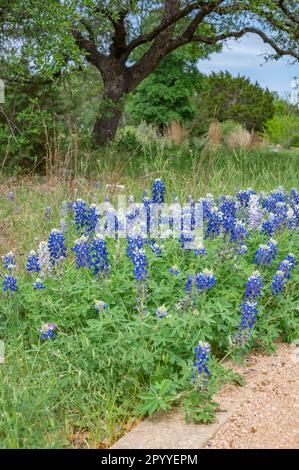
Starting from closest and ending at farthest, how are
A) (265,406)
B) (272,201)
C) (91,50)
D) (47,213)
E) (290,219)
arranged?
(265,406) → (290,219) → (272,201) → (47,213) → (91,50)

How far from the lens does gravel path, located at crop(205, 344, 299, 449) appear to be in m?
2.82

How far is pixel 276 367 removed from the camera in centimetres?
354

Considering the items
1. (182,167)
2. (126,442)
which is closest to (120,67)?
(182,167)

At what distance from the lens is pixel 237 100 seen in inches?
997

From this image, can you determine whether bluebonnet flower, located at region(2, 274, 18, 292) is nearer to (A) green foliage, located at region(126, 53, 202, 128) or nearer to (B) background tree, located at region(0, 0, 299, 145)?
(B) background tree, located at region(0, 0, 299, 145)

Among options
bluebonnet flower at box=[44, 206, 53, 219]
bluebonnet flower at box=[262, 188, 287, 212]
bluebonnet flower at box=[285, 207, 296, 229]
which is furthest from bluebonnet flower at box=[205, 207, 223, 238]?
bluebonnet flower at box=[44, 206, 53, 219]

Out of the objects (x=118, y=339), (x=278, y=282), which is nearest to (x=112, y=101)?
(x=278, y=282)

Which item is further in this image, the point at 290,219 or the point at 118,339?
the point at 290,219

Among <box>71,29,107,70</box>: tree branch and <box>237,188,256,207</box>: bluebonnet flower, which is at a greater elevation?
<box>71,29,107,70</box>: tree branch

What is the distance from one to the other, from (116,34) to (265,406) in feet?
38.1

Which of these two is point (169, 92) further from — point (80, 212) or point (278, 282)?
point (278, 282)

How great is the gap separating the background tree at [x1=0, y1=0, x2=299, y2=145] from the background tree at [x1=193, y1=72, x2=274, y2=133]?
A: 8637 millimetres

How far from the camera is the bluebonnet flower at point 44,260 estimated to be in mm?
3959

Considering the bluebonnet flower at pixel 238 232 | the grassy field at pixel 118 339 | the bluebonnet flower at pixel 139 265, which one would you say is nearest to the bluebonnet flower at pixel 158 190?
the grassy field at pixel 118 339
